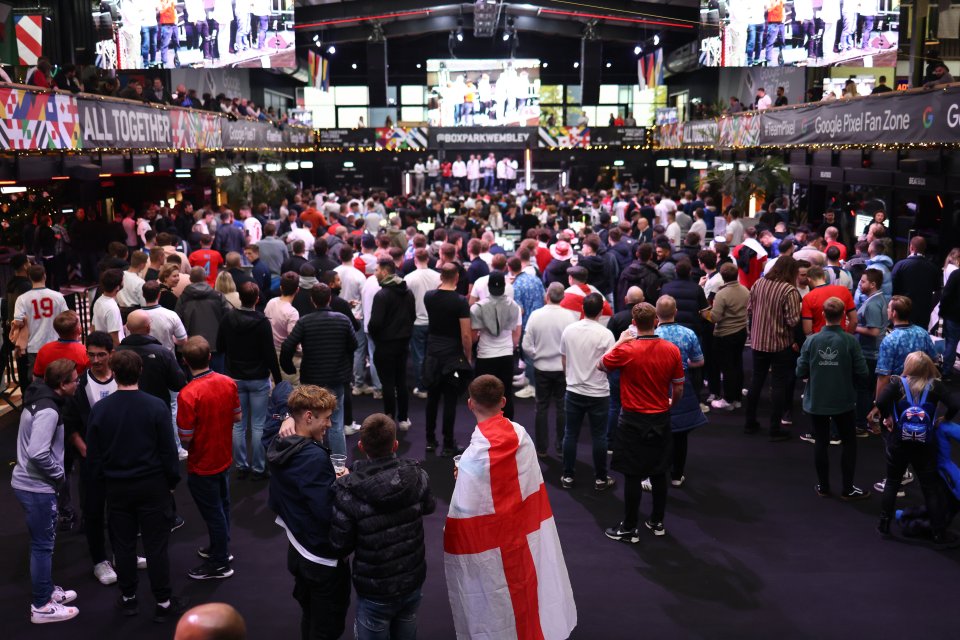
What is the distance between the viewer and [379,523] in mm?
3807

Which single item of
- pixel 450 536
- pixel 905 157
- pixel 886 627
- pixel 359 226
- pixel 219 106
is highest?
pixel 219 106

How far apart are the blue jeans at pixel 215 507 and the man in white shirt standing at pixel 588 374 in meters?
2.75

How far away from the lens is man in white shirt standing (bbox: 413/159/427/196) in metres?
28.2

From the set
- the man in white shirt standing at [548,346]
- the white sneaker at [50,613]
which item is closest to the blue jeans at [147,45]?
the man in white shirt standing at [548,346]

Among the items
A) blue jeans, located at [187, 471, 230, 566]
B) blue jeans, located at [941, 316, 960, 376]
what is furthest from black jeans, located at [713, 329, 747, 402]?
blue jeans, located at [187, 471, 230, 566]

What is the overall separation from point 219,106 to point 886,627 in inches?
713

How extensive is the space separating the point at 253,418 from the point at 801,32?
1645 centimetres

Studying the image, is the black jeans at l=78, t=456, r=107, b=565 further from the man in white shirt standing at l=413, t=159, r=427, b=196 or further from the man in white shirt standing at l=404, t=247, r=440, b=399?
the man in white shirt standing at l=413, t=159, r=427, b=196

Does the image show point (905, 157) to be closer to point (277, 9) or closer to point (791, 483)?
point (791, 483)

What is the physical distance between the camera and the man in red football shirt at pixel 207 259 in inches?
407

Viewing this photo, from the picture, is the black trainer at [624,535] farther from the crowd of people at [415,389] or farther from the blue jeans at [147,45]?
the blue jeans at [147,45]

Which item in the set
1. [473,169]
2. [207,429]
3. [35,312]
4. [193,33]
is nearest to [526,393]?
[207,429]

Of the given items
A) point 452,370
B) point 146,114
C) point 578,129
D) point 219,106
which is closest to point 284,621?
point 452,370

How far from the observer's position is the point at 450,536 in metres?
4.18
